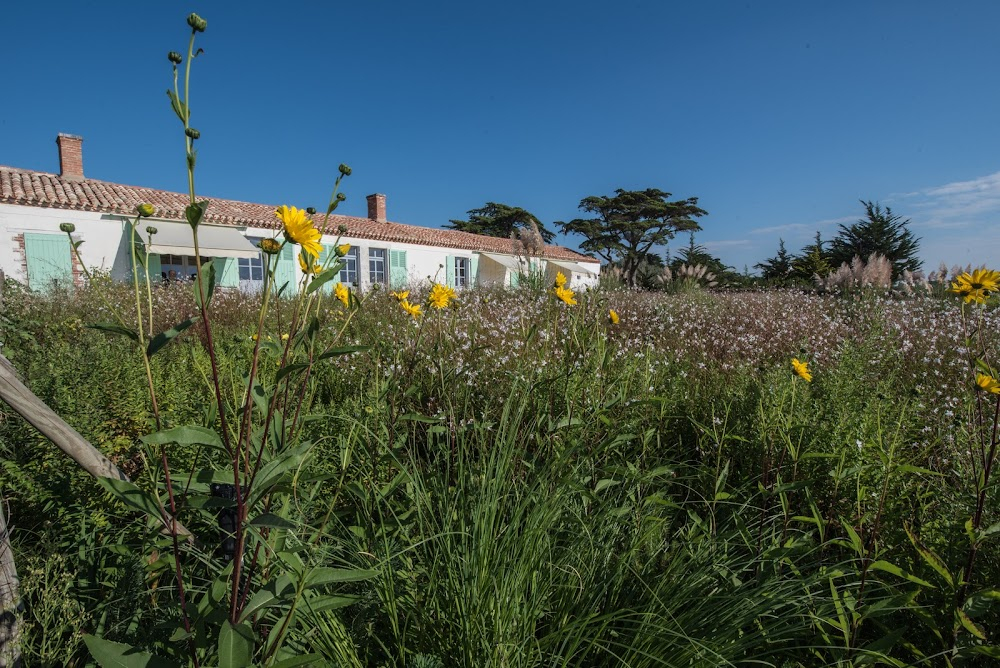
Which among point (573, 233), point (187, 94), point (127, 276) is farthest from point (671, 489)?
point (573, 233)

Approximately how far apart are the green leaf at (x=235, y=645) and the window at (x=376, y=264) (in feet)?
53.5

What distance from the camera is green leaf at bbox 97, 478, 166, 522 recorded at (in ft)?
2.65

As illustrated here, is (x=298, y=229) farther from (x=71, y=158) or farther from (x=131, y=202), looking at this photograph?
(x=71, y=158)

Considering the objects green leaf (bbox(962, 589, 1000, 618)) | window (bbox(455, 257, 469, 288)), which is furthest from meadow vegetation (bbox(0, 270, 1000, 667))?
window (bbox(455, 257, 469, 288))

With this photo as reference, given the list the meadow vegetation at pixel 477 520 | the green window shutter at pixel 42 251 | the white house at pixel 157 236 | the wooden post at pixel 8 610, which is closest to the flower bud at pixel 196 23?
the meadow vegetation at pixel 477 520

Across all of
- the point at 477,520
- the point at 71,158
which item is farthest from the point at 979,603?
the point at 71,158

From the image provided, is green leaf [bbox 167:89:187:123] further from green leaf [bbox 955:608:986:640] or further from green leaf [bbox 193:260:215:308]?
green leaf [bbox 955:608:986:640]

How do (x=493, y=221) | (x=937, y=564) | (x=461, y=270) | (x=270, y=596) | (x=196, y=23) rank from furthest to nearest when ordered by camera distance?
1. (x=493, y=221)
2. (x=461, y=270)
3. (x=937, y=564)
4. (x=270, y=596)
5. (x=196, y=23)

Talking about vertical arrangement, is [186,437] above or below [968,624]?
above

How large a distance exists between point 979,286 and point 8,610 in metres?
Result: 2.66

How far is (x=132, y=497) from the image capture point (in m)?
0.82

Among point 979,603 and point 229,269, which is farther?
point 229,269

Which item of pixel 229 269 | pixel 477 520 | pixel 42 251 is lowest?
pixel 477 520

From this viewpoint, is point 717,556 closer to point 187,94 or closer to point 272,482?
point 272,482
